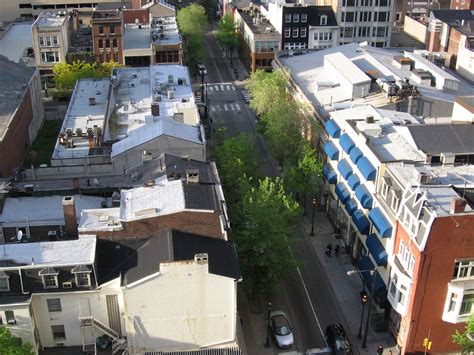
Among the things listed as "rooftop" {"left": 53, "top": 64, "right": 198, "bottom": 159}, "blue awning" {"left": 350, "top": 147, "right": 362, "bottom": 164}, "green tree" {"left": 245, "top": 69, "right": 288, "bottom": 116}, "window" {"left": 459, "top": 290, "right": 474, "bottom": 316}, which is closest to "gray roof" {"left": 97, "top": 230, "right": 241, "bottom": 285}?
"window" {"left": 459, "top": 290, "right": 474, "bottom": 316}

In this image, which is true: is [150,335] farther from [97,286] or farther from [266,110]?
[266,110]

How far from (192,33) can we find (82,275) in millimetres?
99555

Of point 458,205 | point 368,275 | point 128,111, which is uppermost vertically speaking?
point 458,205

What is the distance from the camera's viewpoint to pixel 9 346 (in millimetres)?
39188

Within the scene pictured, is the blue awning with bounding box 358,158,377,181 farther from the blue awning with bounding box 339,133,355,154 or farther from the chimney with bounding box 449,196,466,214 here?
the chimney with bounding box 449,196,466,214

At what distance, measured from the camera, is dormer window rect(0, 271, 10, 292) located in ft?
138

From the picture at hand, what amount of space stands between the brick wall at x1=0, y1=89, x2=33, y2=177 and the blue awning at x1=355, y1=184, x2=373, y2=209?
135 ft

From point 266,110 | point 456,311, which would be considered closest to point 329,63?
point 266,110

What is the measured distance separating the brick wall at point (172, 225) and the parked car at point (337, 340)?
1348 centimetres

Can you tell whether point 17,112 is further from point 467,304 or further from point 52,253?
point 467,304

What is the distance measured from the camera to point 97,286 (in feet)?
143

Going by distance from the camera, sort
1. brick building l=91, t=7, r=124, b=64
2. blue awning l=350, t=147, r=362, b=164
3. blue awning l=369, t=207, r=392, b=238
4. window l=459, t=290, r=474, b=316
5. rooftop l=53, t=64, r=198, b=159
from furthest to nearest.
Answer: brick building l=91, t=7, r=124, b=64, rooftop l=53, t=64, r=198, b=159, blue awning l=350, t=147, r=362, b=164, blue awning l=369, t=207, r=392, b=238, window l=459, t=290, r=474, b=316

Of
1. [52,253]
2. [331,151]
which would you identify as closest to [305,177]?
[331,151]

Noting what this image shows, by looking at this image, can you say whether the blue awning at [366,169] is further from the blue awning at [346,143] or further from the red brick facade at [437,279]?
the red brick facade at [437,279]
